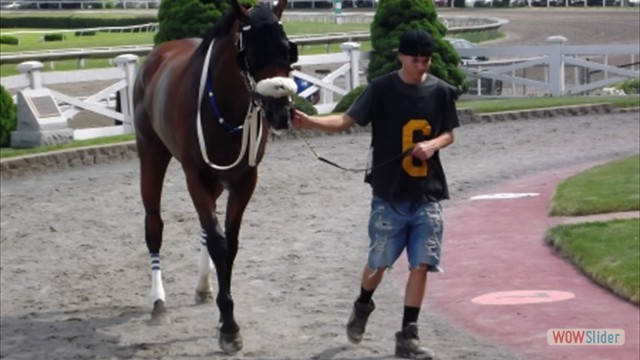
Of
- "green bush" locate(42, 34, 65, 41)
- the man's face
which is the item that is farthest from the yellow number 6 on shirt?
"green bush" locate(42, 34, 65, 41)

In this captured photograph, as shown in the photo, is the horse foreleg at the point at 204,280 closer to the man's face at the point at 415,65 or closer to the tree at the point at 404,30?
the man's face at the point at 415,65

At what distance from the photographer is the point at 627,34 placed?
160 feet

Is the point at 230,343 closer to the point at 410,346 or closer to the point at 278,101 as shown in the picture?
the point at 410,346

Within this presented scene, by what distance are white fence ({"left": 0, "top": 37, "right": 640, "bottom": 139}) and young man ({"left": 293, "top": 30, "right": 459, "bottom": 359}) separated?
11.8m

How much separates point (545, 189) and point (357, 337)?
7.08 metres

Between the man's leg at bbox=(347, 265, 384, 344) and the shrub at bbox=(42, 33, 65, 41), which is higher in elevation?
the man's leg at bbox=(347, 265, 384, 344)

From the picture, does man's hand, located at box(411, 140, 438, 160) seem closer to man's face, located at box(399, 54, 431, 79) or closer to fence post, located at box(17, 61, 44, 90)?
man's face, located at box(399, 54, 431, 79)

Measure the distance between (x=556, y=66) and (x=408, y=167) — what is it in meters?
18.4

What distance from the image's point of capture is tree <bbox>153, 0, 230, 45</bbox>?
20.3m

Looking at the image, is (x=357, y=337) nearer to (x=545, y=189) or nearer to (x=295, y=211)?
(x=295, y=211)

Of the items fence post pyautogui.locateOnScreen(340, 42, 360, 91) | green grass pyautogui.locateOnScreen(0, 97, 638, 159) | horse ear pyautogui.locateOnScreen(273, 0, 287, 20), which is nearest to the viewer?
horse ear pyautogui.locateOnScreen(273, 0, 287, 20)

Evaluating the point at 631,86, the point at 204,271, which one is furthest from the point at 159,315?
the point at 631,86

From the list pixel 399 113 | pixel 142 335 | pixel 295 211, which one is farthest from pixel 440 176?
pixel 295 211

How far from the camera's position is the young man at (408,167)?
7.77 m
